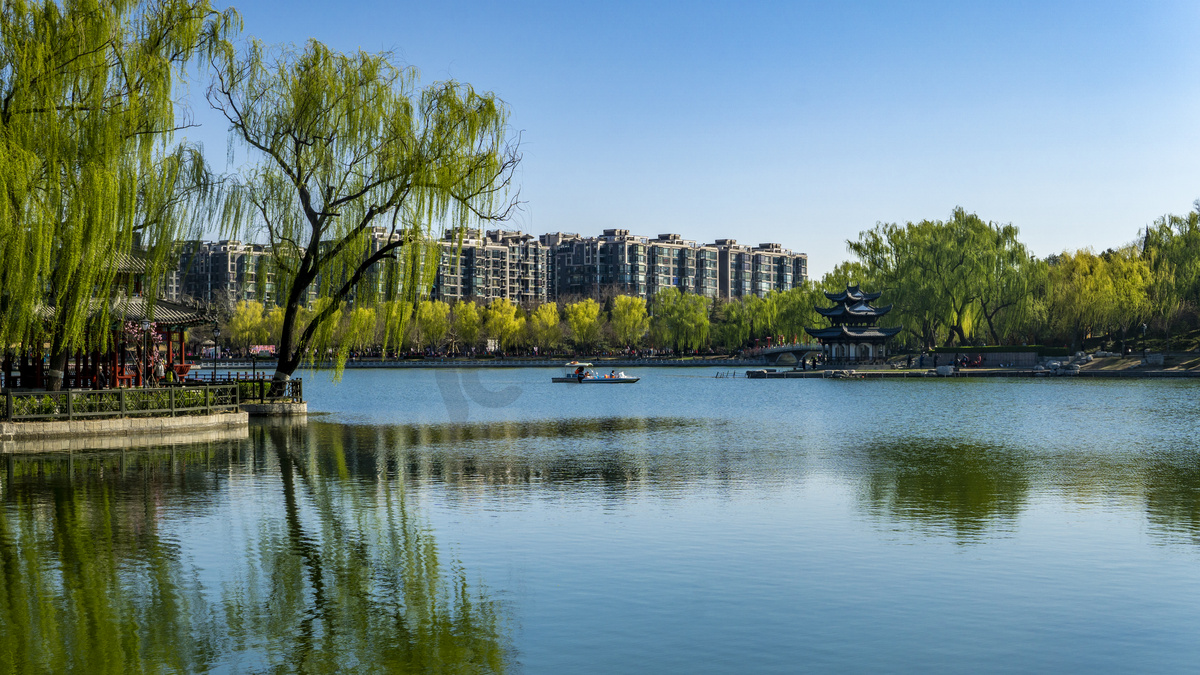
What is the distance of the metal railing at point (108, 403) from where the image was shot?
25438 mm

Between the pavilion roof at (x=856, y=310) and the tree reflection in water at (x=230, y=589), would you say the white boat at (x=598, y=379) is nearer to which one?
the pavilion roof at (x=856, y=310)

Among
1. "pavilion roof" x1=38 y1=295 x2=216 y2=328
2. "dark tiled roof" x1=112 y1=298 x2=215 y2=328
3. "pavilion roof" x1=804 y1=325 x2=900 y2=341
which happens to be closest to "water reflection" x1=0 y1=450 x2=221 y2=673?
"pavilion roof" x1=38 y1=295 x2=216 y2=328

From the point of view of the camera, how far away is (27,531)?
13953mm

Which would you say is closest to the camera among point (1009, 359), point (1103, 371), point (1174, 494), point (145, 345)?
point (1174, 494)

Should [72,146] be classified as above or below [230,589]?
above

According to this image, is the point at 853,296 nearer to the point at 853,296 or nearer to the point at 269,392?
the point at 853,296

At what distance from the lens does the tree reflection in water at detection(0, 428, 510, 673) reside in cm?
871

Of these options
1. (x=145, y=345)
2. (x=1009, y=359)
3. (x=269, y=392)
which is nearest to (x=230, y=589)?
(x=145, y=345)

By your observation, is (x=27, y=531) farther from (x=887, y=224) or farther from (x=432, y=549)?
(x=887, y=224)

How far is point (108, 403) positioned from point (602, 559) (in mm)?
18673

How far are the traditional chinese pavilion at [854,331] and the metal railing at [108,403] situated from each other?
69.5m

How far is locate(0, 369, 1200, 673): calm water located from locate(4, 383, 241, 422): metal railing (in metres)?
3.07

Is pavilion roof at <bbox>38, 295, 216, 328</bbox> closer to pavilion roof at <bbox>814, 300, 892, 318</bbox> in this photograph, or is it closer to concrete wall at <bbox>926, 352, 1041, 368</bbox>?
pavilion roof at <bbox>814, 300, 892, 318</bbox>

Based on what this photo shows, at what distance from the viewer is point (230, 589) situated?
1087 cm
